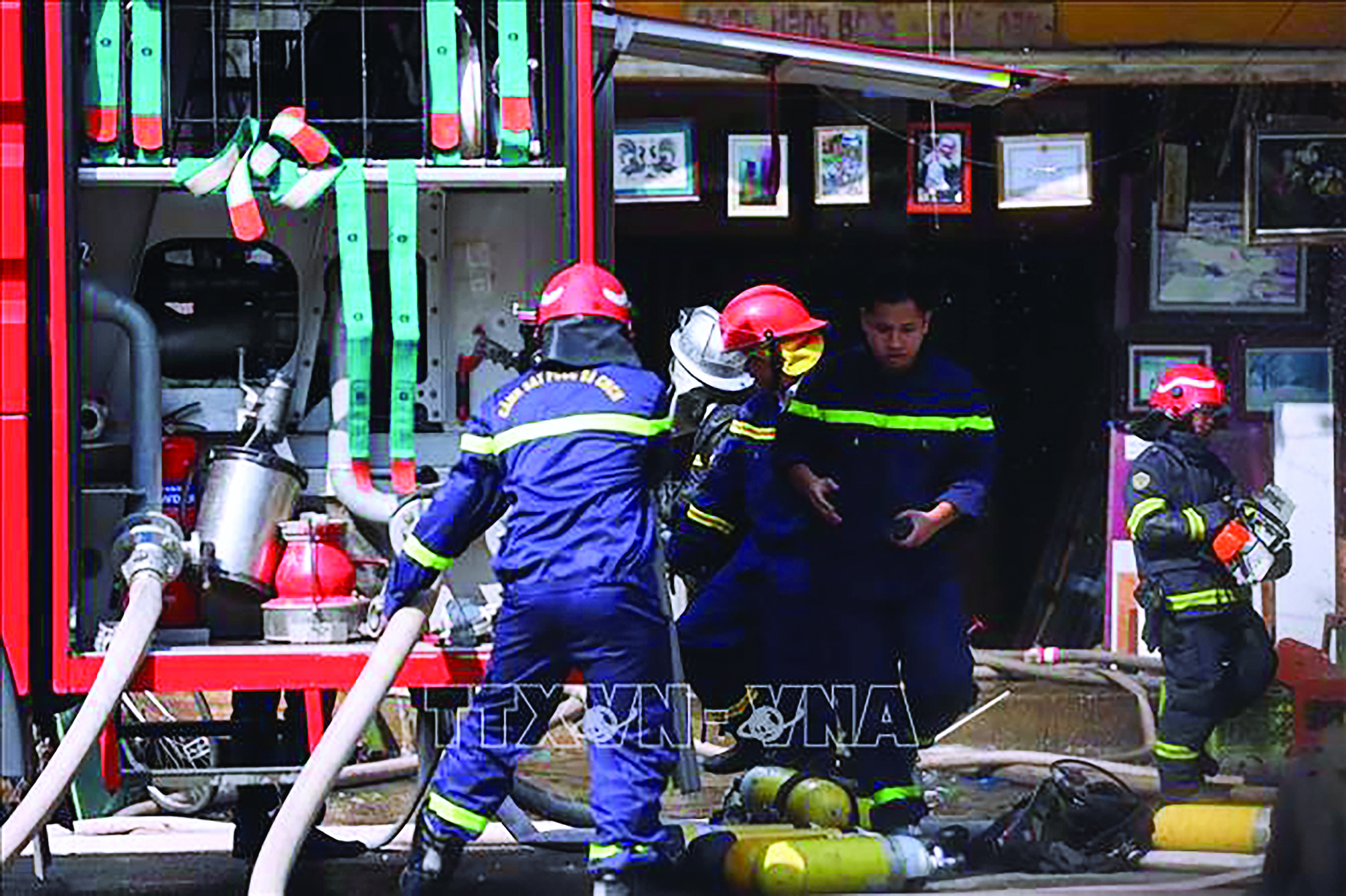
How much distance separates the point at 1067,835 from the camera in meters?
7.08

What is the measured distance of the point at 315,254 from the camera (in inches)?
267

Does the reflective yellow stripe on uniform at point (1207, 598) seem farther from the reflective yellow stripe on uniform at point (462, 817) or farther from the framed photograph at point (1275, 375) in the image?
the reflective yellow stripe on uniform at point (462, 817)

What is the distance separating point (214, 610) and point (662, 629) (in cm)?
123

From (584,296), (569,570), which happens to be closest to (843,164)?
(584,296)

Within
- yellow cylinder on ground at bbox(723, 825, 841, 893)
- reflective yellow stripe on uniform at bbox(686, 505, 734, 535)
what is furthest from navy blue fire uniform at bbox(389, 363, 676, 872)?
reflective yellow stripe on uniform at bbox(686, 505, 734, 535)

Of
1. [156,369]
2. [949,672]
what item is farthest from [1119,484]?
[156,369]

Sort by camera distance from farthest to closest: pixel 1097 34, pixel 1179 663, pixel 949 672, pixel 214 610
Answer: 1. pixel 1097 34
2. pixel 1179 663
3. pixel 949 672
4. pixel 214 610

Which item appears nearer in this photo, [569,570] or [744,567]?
[569,570]

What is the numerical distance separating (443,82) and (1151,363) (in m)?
4.98

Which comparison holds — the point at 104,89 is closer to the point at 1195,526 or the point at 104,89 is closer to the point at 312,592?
the point at 312,592

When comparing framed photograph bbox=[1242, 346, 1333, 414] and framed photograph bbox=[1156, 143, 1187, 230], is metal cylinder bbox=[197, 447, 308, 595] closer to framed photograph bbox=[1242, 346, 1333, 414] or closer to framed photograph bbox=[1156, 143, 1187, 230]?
framed photograph bbox=[1156, 143, 1187, 230]

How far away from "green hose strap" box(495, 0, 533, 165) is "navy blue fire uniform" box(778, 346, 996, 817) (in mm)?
1346

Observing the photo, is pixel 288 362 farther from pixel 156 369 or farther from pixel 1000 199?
pixel 1000 199

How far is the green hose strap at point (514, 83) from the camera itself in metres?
6.30
